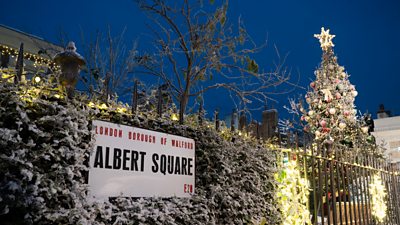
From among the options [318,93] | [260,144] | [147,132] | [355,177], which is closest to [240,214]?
[260,144]

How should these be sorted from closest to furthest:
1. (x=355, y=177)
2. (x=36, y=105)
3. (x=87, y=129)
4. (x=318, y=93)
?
(x=36, y=105), (x=87, y=129), (x=355, y=177), (x=318, y=93)

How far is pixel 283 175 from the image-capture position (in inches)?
231

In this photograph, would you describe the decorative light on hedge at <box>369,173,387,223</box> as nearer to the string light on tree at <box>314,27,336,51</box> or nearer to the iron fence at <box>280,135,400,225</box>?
the iron fence at <box>280,135,400,225</box>

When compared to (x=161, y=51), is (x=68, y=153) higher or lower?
lower

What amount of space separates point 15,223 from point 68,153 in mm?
631

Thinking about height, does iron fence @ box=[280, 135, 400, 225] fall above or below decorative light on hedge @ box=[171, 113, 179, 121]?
below

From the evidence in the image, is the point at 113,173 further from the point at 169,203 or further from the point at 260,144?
the point at 260,144

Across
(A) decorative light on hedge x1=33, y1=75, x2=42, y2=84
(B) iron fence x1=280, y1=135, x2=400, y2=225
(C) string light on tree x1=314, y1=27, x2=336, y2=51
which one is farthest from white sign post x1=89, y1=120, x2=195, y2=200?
(C) string light on tree x1=314, y1=27, x2=336, y2=51

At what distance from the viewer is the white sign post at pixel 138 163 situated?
10.5ft

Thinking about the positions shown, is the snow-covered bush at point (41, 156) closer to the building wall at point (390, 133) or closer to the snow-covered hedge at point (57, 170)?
the snow-covered hedge at point (57, 170)

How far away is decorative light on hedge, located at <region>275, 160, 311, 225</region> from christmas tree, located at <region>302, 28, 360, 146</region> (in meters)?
7.36

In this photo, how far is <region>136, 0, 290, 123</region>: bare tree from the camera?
7578 mm

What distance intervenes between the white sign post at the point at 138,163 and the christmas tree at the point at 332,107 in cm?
975

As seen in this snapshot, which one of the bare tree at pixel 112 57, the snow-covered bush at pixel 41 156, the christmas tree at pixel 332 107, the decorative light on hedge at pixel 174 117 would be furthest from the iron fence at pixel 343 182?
the bare tree at pixel 112 57
